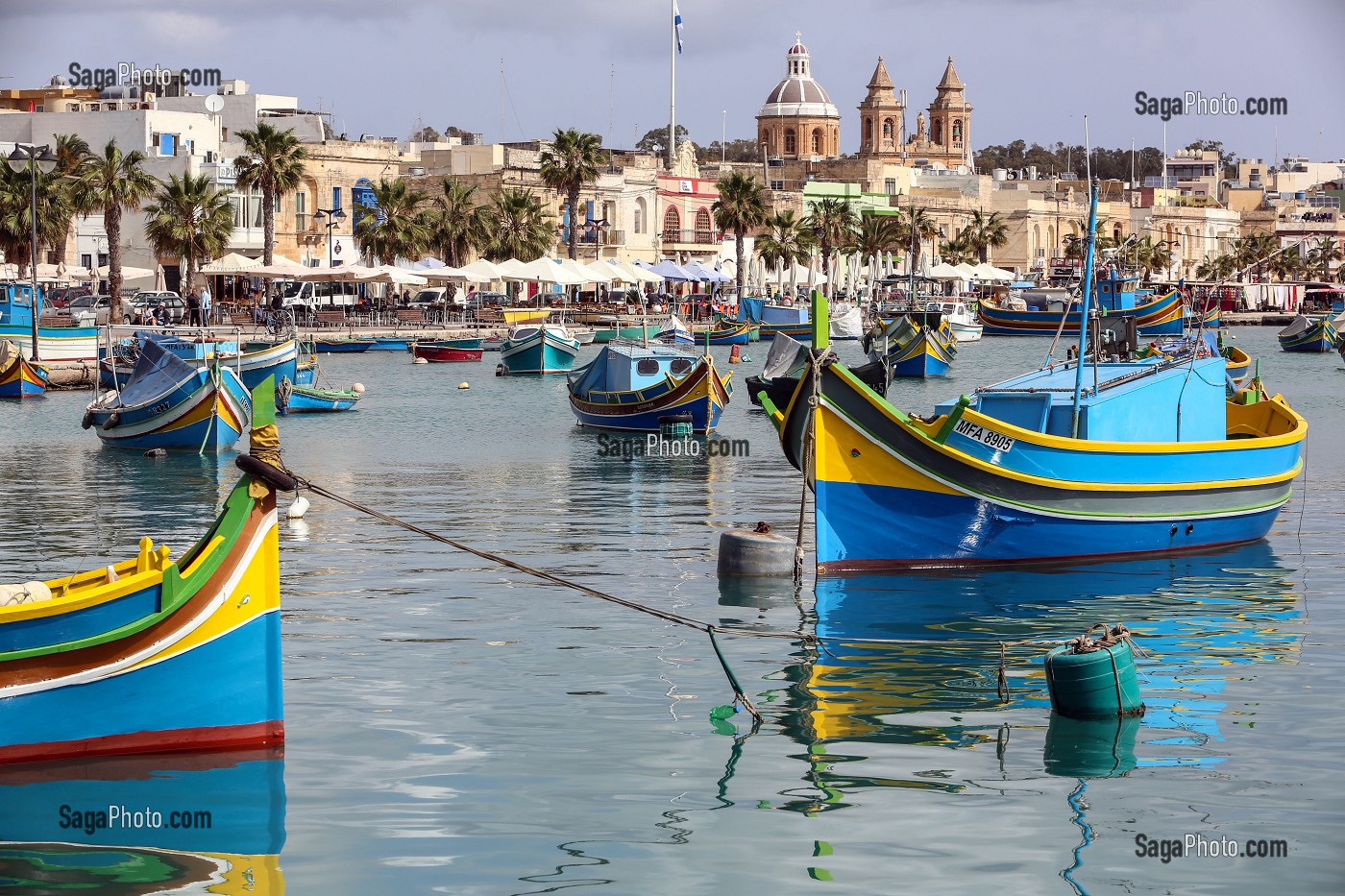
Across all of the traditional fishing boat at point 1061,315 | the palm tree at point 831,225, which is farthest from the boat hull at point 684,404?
the palm tree at point 831,225

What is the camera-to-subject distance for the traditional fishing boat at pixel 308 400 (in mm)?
46688

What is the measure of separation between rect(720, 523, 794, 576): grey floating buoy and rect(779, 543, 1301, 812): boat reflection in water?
845 millimetres

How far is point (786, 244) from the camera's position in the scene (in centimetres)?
10319

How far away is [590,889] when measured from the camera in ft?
34.9

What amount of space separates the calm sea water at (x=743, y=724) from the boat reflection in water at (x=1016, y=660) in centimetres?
5

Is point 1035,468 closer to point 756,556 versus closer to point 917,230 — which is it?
point 756,556

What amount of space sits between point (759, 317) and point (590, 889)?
81.5m

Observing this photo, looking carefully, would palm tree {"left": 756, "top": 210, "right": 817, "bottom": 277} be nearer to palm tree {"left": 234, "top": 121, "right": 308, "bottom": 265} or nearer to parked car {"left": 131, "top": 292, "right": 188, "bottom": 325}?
palm tree {"left": 234, "top": 121, "right": 308, "bottom": 265}

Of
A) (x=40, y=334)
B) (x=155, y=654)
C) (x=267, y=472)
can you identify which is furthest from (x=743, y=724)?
(x=40, y=334)

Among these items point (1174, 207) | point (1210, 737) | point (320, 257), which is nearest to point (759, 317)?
point (320, 257)

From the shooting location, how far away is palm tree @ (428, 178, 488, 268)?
3393 inches

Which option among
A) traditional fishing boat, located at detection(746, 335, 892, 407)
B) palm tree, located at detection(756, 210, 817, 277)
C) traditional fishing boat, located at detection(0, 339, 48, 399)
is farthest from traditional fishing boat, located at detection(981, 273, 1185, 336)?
traditional fishing boat, located at detection(0, 339, 48, 399)

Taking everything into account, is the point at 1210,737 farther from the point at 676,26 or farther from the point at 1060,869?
the point at 676,26

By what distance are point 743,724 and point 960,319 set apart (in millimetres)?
86973
